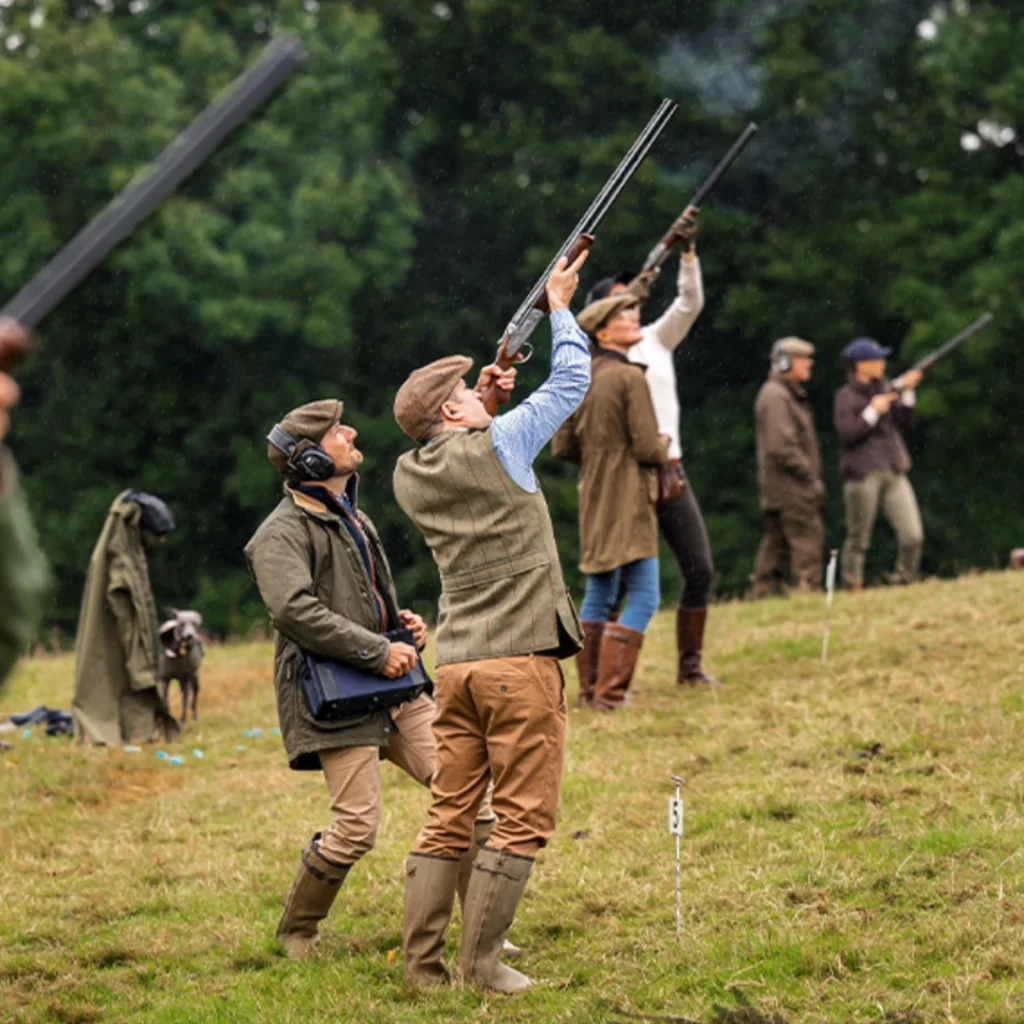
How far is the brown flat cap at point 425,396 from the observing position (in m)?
6.88

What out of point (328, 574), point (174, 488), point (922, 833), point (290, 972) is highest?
point (174, 488)

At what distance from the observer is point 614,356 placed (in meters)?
11.3

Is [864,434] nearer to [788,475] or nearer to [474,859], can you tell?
[788,475]

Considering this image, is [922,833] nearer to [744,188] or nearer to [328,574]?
[328,574]

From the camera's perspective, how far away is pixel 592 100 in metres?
32.0

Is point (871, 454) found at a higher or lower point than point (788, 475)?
higher

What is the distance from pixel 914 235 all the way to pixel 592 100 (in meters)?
5.46

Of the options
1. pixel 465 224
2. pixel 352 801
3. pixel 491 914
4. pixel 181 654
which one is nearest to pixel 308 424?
pixel 352 801

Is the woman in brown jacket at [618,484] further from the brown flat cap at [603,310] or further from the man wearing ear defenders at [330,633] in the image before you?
the man wearing ear defenders at [330,633]

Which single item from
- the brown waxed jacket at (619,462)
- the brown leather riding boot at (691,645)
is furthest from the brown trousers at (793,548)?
the brown waxed jacket at (619,462)

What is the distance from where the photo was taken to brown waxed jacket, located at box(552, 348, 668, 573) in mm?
11258

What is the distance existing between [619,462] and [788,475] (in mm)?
6959

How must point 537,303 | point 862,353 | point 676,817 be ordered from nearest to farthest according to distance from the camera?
point 537,303
point 676,817
point 862,353

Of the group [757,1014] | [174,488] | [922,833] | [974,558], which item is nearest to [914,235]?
[974,558]
